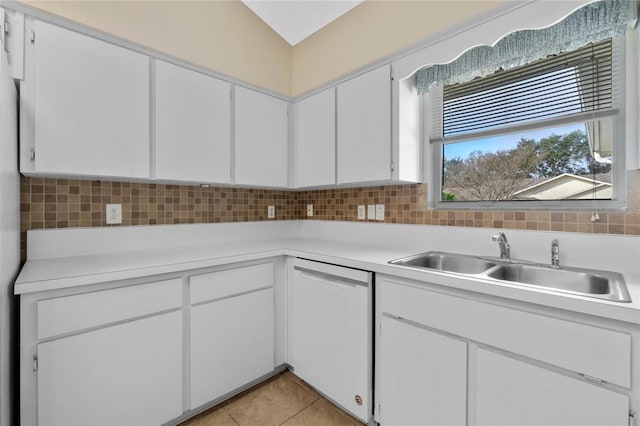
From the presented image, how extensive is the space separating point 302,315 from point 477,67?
1.88m

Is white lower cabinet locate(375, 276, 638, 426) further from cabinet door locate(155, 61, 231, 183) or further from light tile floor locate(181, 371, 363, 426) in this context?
cabinet door locate(155, 61, 231, 183)

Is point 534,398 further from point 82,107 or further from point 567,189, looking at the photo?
point 82,107

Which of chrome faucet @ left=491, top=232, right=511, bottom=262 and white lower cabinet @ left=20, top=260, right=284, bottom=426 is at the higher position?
chrome faucet @ left=491, top=232, right=511, bottom=262

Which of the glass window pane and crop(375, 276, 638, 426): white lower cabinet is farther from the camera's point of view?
the glass window pane

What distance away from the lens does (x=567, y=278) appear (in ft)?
4.49

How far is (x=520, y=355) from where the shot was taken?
1.05 meters

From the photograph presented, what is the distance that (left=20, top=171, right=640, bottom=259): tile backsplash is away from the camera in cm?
146

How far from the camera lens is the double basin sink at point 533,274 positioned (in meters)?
1.19

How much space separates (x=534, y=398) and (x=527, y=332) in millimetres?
233

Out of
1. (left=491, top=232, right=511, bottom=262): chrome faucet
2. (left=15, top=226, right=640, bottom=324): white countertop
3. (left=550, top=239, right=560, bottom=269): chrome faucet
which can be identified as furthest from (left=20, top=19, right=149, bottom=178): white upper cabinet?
(left=550, top=239, right=560, bottom=269): chrome faucet

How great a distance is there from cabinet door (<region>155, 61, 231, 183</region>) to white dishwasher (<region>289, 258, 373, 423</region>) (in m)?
0.91

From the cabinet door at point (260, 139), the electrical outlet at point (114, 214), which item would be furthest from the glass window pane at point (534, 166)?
the electrical outlet at point (114, 214)

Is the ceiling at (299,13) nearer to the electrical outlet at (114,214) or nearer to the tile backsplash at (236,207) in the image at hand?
the tile backsplash at (236,207)

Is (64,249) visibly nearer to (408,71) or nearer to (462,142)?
(408,71)
